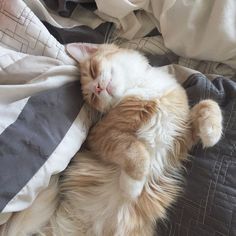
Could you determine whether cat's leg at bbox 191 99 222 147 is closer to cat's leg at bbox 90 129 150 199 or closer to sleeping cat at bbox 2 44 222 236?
sleeping cat at bbox 2 44 222 236

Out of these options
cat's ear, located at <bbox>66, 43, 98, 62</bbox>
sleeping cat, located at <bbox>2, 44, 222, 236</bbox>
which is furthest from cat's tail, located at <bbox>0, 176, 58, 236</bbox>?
cat's ear, located at <bbox>66, 43, 98, 62</bbox>

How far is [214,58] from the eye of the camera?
116 cm

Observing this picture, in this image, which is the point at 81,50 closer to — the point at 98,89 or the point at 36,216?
the point at 98,89

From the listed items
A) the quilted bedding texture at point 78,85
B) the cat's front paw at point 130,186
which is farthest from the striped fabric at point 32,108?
the cat's front paw at point 130,186

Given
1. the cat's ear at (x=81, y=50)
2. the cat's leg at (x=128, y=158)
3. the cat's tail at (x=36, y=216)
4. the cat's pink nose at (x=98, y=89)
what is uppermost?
the cat's ear at (x=81, y=50)

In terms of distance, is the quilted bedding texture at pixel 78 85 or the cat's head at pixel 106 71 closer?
the quilted bedding texture at pixel 78 85

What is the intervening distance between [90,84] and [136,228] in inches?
16.1

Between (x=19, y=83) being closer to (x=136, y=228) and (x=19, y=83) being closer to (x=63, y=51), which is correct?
(x=63, y=51)

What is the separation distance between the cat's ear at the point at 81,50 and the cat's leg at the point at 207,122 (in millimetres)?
371

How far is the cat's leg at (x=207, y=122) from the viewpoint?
92cm

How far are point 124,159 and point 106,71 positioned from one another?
10.7 inches

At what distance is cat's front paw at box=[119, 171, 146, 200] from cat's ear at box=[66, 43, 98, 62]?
403 millimetres

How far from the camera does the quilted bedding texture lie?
848mm

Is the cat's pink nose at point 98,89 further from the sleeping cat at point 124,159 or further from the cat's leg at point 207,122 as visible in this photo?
the cat's leg at point 207,122
